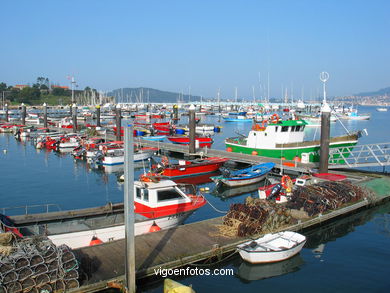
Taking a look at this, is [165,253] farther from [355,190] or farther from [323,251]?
[355,190]


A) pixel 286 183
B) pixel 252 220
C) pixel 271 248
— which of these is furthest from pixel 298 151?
pixel 271 248

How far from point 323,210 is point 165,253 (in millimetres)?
8059

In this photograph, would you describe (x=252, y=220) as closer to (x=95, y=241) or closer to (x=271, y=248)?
(x=271, y=248)

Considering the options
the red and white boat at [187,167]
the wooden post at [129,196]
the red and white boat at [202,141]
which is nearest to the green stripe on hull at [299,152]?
the red and white boat at [187,167]

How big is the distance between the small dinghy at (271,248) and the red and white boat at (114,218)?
3.67m

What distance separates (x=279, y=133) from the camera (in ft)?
95.9

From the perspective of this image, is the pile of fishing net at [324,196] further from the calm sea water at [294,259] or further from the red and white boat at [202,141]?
the red and white boat at [202,141]

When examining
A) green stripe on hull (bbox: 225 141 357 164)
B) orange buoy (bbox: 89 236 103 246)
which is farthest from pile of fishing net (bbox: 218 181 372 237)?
green stripe on hull (bbox: 225 141 357 164)

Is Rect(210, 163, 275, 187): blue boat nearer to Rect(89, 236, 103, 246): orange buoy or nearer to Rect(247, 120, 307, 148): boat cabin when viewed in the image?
Rect(247, 120, 307, 148): boat cabin

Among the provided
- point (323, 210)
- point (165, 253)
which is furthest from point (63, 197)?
point (323, 210)

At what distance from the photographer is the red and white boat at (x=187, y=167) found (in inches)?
1027

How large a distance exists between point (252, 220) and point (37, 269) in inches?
290

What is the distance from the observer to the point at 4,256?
9.28 meters

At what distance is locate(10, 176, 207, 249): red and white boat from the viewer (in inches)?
506
